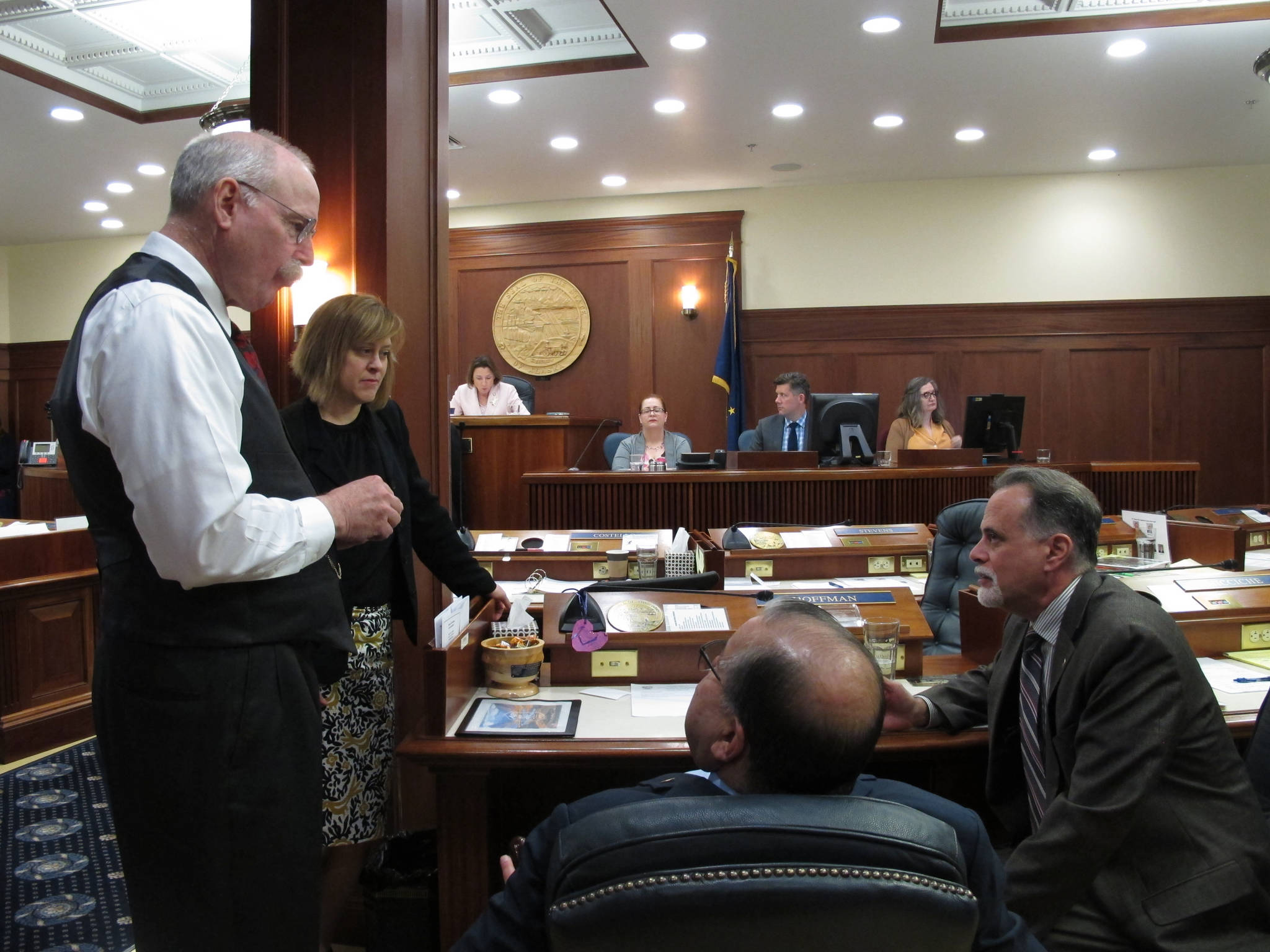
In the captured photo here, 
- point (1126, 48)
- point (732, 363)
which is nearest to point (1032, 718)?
point (1126, 48)

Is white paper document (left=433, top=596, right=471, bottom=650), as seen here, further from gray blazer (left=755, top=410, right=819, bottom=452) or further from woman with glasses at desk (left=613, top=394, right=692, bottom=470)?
gray blazer (left=755, top=410, right=819, bottom=452)

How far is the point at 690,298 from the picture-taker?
27.0 ft

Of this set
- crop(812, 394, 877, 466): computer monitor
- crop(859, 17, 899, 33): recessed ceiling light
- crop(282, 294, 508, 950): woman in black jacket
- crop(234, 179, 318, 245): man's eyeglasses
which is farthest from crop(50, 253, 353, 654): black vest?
crop(859, 17, 899, 33): recessed ceiling light

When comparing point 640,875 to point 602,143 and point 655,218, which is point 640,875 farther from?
point 655,218

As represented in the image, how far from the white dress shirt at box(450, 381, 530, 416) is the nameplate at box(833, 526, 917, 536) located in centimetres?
350

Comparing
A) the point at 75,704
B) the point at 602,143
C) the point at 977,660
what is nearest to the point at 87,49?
the point at 602,143

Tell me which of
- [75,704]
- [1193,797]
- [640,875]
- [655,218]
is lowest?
[75,704]

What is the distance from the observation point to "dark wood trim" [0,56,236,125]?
5539 millimetres

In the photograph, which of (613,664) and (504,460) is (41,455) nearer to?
(504,460)

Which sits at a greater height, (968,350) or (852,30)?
(852,30)

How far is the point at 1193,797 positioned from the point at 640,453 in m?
4.52

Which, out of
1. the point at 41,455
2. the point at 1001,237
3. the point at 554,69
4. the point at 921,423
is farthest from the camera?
the point at 1001,237

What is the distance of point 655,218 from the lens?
8.34 meters

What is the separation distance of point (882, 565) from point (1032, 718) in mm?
1922
